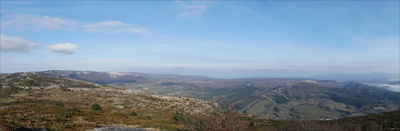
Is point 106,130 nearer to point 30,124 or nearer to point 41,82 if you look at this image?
point 30,124

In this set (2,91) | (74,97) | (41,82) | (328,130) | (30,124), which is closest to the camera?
(30,124)

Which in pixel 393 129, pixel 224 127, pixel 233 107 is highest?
pixel 233 107

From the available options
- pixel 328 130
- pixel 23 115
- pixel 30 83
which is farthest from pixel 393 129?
pixel 30 83

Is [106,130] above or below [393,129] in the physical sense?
above

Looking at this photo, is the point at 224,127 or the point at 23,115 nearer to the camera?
the point at 224,127

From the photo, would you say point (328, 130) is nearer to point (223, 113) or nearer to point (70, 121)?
point (223, 113)

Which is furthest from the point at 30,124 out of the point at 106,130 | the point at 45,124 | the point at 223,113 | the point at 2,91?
the point at 2,91

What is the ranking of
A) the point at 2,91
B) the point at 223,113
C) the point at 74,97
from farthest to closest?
the point at 74,97 → the point at 2,91 → the point at 223,113

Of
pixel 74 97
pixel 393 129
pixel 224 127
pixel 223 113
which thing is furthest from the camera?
pixel 74 97

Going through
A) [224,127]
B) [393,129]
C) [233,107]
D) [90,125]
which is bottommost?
[393,129]
